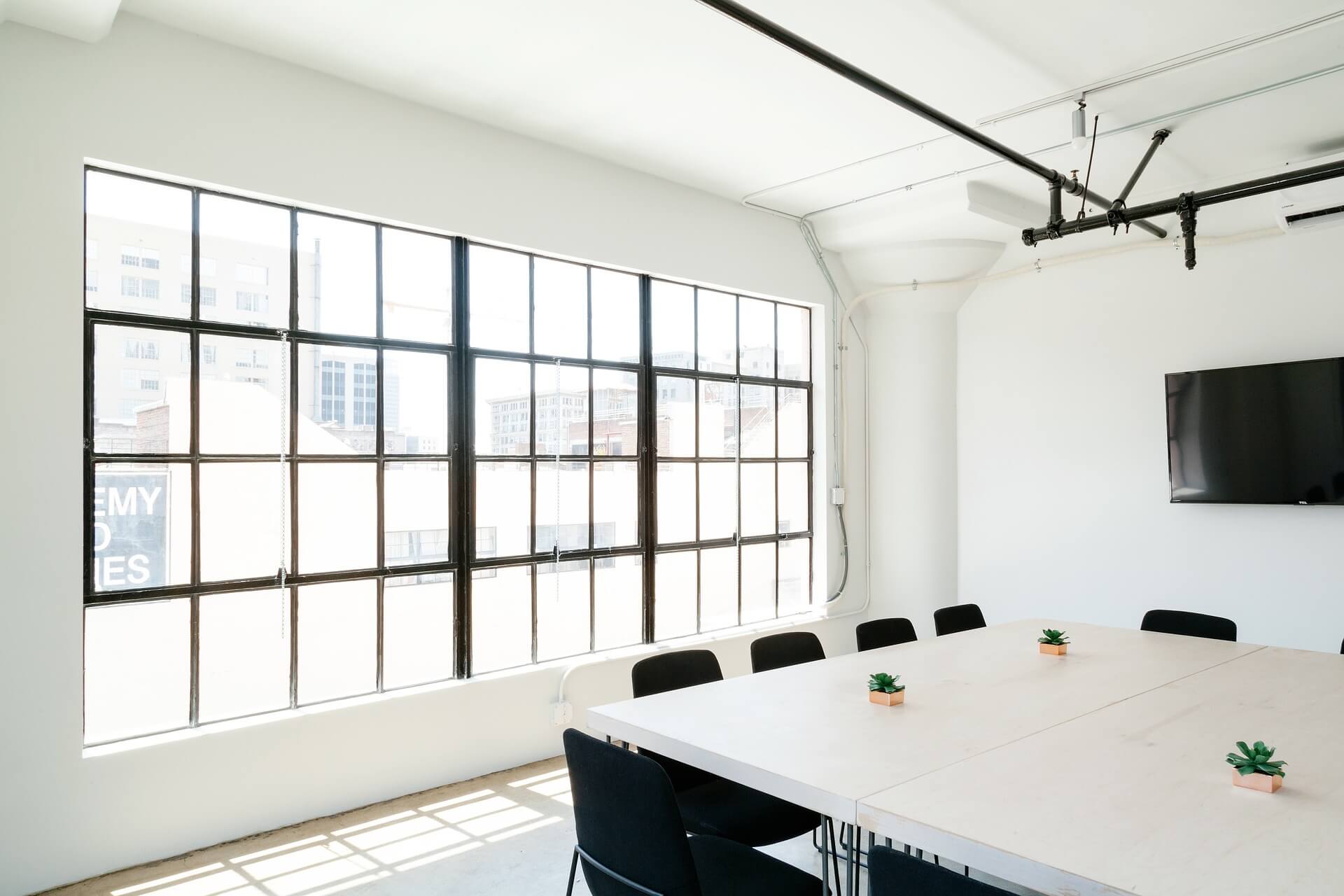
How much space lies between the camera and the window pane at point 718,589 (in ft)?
19.3

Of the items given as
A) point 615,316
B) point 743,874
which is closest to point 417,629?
point 615,316

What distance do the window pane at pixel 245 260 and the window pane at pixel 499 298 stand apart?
1.00 m

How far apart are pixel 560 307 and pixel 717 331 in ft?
4.65

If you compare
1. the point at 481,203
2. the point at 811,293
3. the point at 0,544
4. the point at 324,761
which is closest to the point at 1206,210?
the point at 811,293

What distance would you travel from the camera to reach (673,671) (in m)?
3.29

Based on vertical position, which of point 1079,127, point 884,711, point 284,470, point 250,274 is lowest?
point 884,711

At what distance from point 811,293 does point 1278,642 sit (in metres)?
3.93

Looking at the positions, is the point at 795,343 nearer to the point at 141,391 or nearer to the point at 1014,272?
the point at 1014,272

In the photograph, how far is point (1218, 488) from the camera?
537 centimetres

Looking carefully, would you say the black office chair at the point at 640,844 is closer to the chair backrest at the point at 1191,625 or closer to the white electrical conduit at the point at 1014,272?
the chair backrest at the point at 1191,625

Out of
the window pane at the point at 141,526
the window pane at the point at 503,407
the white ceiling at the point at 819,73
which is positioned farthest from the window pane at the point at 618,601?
the white ceiling at the point at 819,73

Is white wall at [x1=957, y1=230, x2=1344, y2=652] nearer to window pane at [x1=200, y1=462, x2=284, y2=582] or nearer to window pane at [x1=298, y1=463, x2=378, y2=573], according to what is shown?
window pane at [x1=298, y1=463, x2=378, y2=573]

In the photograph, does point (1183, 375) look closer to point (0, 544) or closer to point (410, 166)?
point (410, 166)

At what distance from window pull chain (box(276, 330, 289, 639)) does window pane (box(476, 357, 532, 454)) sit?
3.34 ft
